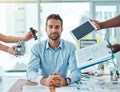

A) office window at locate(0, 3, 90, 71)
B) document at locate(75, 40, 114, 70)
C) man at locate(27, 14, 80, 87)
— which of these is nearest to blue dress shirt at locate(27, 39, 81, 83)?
man at locate(27, 14, 80, 87)

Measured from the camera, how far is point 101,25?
95.7 inches

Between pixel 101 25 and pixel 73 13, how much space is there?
378 cm

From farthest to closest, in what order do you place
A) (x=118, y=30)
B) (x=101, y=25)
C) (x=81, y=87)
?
(x=118, y=30) < (x=101, y=25) < (x=81, y=87)

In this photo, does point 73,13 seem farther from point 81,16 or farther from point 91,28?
point 91,28

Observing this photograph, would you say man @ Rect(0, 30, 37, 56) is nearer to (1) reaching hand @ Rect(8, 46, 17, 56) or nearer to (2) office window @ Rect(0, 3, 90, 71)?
(1) reaching hand @ Rect(8, 46, 17, 56)

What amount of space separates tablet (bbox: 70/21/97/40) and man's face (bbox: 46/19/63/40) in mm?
283

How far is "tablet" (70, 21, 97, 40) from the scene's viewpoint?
221 centimetres

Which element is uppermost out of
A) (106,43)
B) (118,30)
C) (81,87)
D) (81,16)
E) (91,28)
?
(81,16)

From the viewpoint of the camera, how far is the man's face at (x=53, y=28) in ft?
8.10

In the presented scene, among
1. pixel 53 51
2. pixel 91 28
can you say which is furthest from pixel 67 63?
pixel 91 28

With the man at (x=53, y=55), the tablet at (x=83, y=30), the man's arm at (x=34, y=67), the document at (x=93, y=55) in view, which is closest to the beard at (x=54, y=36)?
the man at (x=53, y=55)

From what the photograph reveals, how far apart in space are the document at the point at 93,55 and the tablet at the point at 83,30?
0.13 m

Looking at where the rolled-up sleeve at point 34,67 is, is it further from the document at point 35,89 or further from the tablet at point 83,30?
the tablet at point 83,30

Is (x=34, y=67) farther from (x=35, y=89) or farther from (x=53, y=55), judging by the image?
(x=35, y=89)
